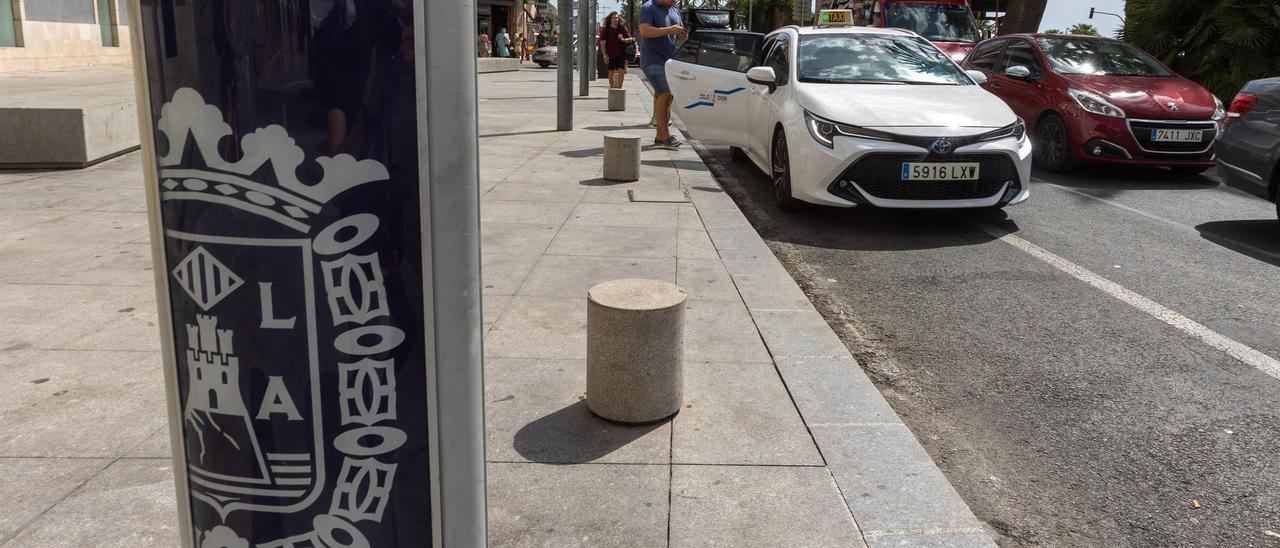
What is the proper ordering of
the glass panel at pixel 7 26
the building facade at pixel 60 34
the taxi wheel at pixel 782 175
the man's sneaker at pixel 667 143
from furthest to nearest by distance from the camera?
the building facade at pixel 60 34 < the glass panel at pixel 7 26 < the man's sneaker at pixel 667 143 < the taxi wheel at pixel 782 175

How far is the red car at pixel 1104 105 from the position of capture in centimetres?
991

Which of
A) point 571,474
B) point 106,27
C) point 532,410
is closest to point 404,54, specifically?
point 571,474

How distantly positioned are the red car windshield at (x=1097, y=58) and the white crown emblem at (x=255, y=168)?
10663 millimetres

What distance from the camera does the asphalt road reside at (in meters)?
3.26

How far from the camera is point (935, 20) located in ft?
64.3

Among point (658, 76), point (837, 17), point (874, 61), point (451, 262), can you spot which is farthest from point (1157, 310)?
point (837, 17)

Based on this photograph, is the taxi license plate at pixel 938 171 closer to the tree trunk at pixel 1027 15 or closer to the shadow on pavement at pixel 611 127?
the shadow on pavement at pixel 611 127

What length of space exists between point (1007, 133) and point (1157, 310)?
2.24 meters

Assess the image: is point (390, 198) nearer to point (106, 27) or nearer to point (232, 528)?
point (232, 528)

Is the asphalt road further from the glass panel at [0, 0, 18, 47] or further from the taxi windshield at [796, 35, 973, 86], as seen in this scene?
the glass panel at [0, 0, 18, 47]

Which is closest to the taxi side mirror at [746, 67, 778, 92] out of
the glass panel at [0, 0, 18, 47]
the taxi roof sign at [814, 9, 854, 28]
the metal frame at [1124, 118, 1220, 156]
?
the metal frame at [1124, 118, 1220, 156]

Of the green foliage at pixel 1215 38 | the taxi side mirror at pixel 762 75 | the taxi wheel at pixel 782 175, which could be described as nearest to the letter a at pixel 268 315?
the taxi wheel at pixel 782 175

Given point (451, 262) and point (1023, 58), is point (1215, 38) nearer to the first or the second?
point (1023, 58)

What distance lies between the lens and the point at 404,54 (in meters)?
1.67
